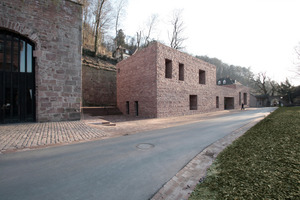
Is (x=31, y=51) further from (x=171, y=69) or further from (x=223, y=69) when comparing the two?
(x=223, y=69)

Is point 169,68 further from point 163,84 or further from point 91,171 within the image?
point 91,171

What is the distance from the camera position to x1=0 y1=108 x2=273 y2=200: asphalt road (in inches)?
87.4

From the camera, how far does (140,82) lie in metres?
15.0

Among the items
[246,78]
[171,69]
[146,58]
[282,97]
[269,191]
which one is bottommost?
[269,191]

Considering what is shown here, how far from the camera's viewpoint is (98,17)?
78.8ft

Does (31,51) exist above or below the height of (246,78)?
below

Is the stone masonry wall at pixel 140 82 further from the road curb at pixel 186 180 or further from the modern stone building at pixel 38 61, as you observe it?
the road curb at pixel 186 180

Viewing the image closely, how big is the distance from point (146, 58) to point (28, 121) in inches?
422

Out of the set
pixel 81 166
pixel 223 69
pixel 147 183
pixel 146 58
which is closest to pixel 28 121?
pixel 81 166

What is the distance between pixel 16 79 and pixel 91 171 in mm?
8603

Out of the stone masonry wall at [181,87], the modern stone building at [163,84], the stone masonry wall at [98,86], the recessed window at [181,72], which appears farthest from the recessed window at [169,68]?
the stone masonry wall at [98,86]

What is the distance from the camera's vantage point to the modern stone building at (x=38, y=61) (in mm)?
7637

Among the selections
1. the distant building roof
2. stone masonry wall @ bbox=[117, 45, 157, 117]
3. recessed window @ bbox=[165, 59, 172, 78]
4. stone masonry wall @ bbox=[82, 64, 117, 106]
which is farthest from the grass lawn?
the distant building roof

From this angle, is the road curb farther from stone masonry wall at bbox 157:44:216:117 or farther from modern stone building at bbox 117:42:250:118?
stone masonry wall at bbox 157:44:216:117
